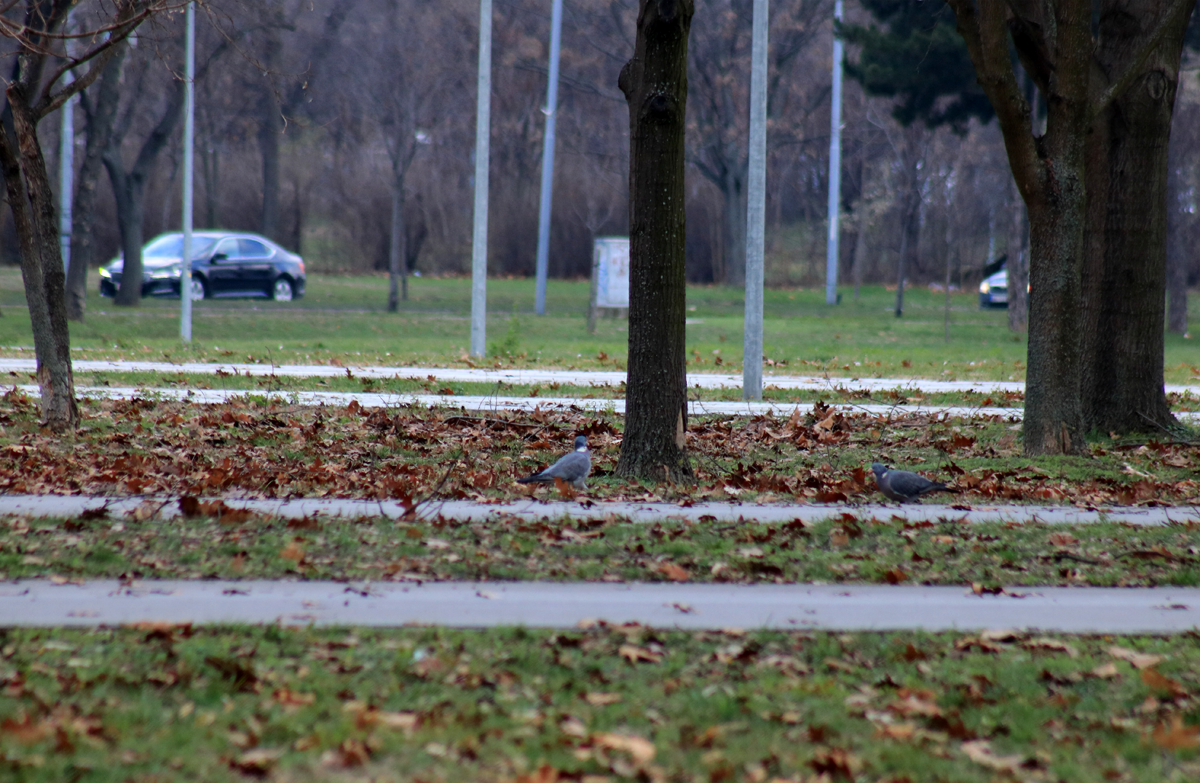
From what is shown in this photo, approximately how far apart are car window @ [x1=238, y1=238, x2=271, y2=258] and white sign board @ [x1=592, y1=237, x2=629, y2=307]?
37.2 feet

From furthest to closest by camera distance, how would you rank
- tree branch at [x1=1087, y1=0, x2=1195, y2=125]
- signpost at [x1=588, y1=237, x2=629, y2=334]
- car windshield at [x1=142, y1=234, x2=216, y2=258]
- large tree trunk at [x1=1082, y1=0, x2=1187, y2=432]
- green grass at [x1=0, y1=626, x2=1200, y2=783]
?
car windshield at [x1=142, y1=234, x2=216, y2=258] < signpost at [x1=588, y1=237, x2=629, y2=334] < large tree trunk at [x1=1082, y1=0, x2=1187, y2=432] < tree branch at [x1=1087, y1=0, x2=1195, y2=125] < green grass at [x1=0, y1=626, x2=1200, y2=783]

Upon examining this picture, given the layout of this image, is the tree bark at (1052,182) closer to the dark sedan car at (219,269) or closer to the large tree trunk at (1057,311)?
the large tree trunk at (1057,311)

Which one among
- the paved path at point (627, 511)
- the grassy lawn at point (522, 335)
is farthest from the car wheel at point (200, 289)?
the paved path at point (627, 511)

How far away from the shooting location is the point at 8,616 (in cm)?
458

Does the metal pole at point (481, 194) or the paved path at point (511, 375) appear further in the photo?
the metal pole at point (481, 194)

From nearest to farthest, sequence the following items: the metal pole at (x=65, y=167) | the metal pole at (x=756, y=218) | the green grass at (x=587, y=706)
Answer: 1. the green grass at (x=587, y=706)
2. the metal pole at (x=756, y=218)
3. the metal pole at (x=65, y=167)

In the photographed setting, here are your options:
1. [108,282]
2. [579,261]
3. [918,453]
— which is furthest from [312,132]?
[918,453]

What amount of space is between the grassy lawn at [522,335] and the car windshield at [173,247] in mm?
1682

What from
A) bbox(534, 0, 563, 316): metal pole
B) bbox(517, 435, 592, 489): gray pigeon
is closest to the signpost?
bbox(534, 0, 563, 316): metal pole

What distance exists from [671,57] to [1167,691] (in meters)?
4.84

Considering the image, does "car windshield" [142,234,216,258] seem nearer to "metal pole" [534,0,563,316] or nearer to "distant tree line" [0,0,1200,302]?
"distant tree line" [0,0,1200,302]

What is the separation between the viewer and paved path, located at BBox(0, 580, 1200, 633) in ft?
15.4

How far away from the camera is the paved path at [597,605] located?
185 inches

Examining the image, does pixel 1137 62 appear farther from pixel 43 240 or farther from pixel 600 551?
pixel 43 240
